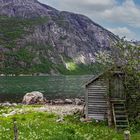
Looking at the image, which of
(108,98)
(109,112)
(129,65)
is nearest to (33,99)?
(108,98)

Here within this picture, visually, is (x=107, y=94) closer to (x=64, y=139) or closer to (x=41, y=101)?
(x=64, y=139)

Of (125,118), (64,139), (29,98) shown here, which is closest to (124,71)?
(125,118)

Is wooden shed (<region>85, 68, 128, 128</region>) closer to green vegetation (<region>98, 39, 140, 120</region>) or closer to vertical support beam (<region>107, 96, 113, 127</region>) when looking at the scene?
vertical support beam (<region>107, 96, 113, 127</region>)

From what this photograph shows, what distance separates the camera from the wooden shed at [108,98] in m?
42.2

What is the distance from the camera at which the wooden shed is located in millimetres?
42188

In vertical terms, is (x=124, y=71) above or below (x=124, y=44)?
below

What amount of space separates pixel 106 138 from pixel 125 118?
9.99 metres

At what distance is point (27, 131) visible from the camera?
1318 inches

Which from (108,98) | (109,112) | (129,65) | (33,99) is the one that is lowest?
A: (33,99)

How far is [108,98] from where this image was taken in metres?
44.0

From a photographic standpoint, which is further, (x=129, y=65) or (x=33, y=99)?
(x=33, y=99)

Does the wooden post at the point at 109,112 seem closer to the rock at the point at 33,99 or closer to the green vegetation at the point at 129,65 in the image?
the green vegetation at the point at 129,65

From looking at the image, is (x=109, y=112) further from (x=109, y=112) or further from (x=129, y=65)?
(x=129, y=65)

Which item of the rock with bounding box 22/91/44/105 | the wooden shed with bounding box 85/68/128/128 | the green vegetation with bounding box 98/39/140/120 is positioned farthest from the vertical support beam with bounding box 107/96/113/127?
the rock with bounding box 22/91/44/105
